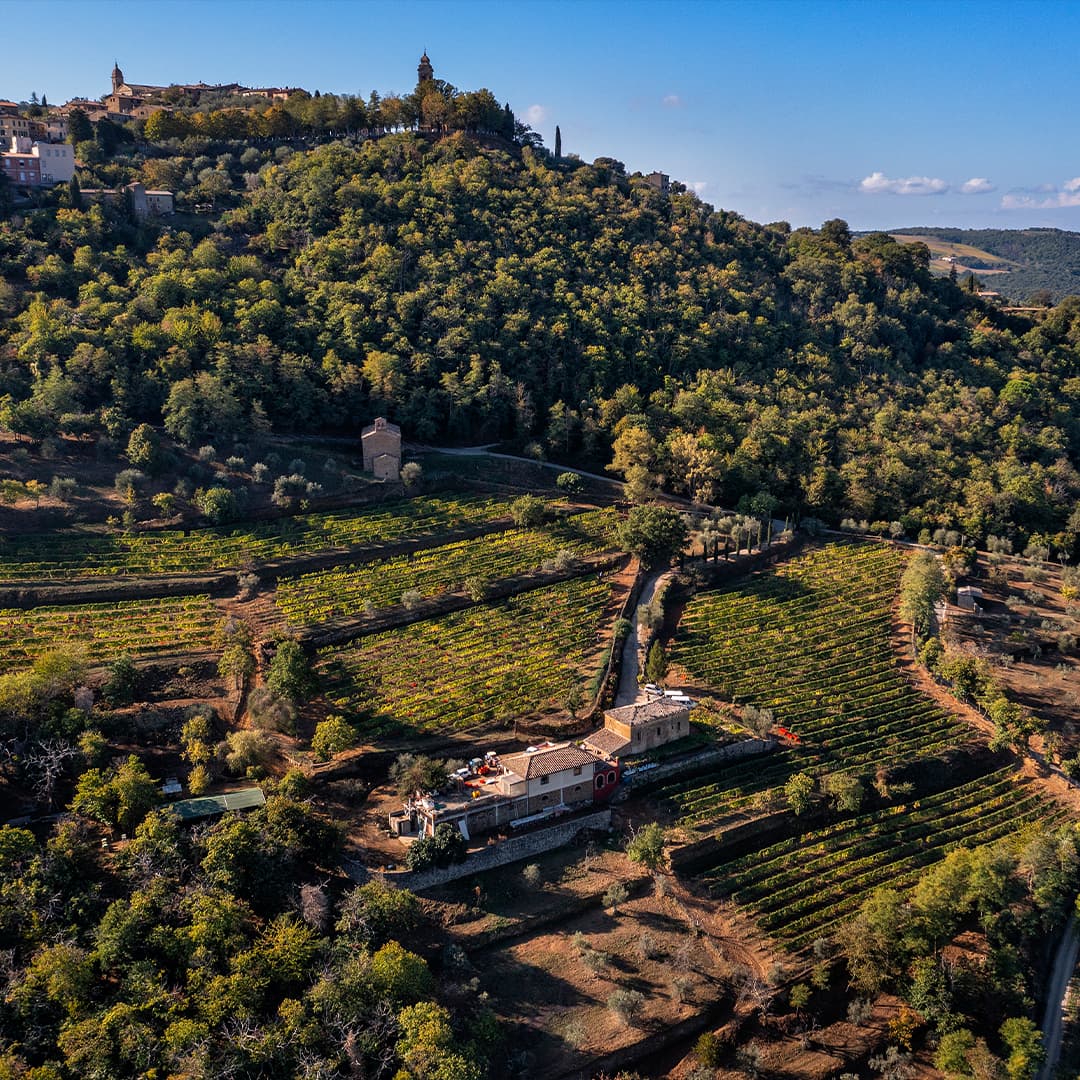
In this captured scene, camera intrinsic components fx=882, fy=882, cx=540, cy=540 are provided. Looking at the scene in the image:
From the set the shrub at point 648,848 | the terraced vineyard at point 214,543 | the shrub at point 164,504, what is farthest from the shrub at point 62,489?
the shrub at point 648,848

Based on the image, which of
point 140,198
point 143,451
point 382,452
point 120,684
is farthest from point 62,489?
point 140,198

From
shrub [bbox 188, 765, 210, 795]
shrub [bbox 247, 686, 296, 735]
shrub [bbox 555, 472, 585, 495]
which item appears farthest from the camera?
shrub [bbox 555, 472, 585, 495]

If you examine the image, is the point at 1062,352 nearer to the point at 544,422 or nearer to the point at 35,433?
the point at 544,422

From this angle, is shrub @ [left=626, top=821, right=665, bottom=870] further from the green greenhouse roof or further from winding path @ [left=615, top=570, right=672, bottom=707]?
the green greenhouse roof

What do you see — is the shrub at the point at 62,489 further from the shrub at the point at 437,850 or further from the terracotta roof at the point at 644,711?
the terracotta roof at the point at 644,711

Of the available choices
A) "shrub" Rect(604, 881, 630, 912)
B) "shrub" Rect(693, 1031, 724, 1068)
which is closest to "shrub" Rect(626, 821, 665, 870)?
"shrub" Rect(604, 881, 630, 912)

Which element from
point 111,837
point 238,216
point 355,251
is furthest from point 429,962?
point 238,216
